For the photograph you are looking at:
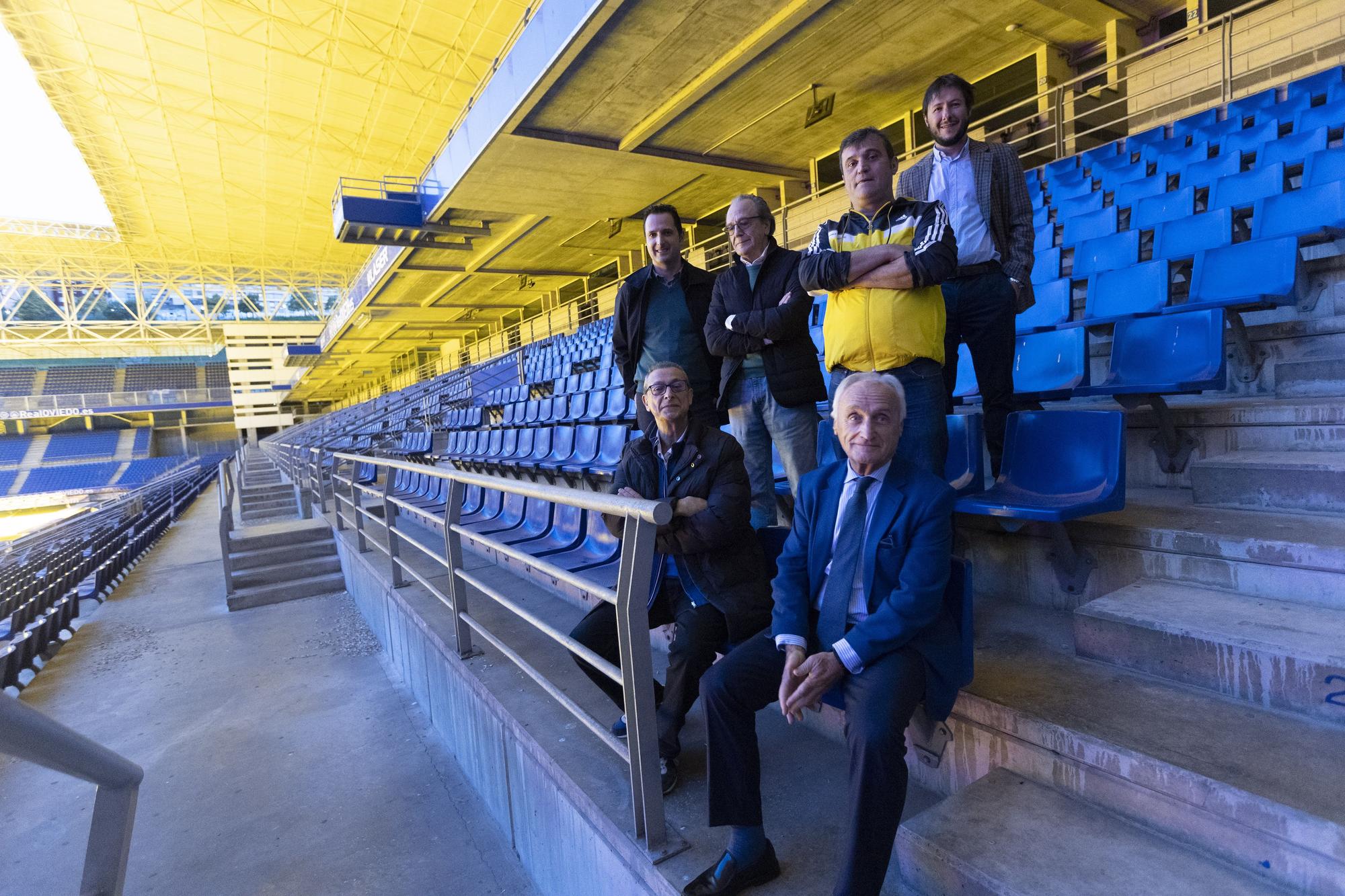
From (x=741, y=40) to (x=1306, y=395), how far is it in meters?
6.34

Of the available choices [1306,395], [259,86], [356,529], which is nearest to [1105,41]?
[1306,395]

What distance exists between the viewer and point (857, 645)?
137 centimetres

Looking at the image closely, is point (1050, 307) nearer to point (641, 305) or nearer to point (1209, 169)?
point (1209, 169)

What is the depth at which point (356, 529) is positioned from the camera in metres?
5.45

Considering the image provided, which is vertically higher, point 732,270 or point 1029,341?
point 732,270

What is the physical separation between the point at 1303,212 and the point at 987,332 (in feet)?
8.27

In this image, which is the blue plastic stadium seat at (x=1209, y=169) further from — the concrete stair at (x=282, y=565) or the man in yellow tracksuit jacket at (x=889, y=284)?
the concrete stair at (x=282, y=565)

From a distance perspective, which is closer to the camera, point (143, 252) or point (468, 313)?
point (468, 313)

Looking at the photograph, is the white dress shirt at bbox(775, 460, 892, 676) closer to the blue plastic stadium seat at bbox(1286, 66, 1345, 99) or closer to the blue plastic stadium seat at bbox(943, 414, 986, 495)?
the blue plastic stadium seat at bbox(943, 414, 986, 495)

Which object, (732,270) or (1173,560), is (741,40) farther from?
(1173,560)

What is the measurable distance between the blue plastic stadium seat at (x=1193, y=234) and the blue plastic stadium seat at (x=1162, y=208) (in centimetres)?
53

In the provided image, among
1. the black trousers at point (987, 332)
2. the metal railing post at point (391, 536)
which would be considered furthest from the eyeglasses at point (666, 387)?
the metal railing post at point (391, 536)

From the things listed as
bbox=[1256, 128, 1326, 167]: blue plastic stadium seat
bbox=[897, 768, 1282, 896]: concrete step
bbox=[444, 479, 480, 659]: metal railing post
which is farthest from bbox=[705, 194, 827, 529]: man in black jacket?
bbox=[1256, 128, 1326, 167]: blue plastic stadium seat

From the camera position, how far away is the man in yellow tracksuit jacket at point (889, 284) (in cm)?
176
